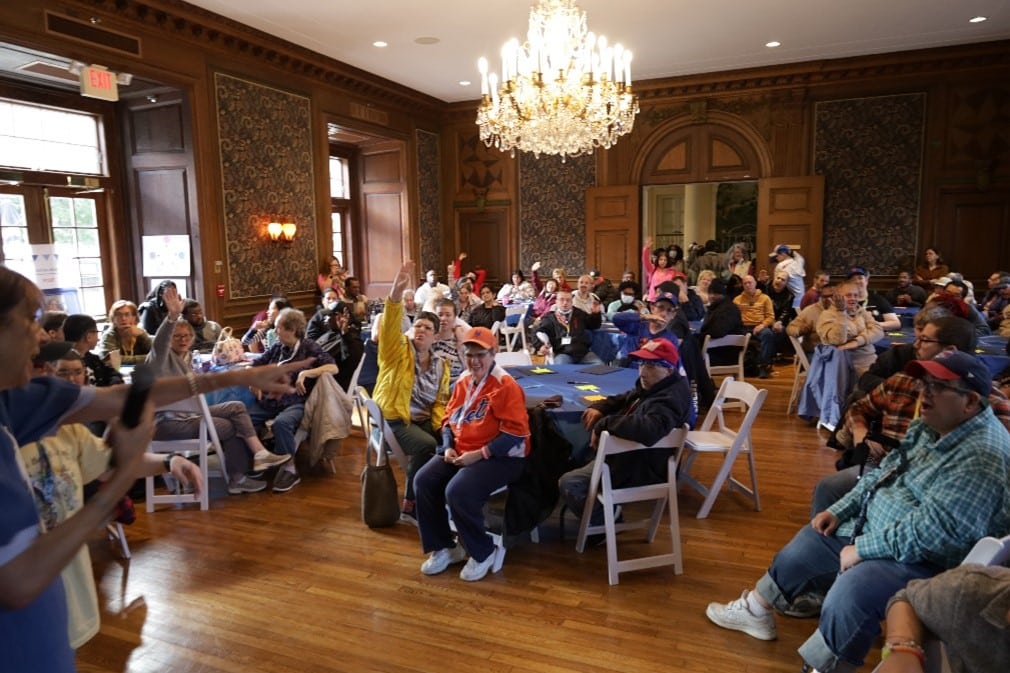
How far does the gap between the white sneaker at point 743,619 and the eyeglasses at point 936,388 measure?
1.18 m

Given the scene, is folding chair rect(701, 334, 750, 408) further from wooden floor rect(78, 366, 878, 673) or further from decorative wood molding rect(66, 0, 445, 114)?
decorative wood molding rect(66, 0, 445, 114)

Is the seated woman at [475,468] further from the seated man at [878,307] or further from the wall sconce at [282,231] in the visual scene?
the wall sconce at [282,231]

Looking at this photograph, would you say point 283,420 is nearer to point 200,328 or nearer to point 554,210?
point 200,328

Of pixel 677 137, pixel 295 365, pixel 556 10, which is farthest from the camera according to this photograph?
pixel 677 137

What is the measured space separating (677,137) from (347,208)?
575 cm

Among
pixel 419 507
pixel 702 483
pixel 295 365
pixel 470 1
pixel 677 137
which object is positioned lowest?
pixel 702 483

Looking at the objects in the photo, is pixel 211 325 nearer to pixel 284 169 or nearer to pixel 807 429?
pixel 284 169

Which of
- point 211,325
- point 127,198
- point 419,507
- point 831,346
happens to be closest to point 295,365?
point 419,507

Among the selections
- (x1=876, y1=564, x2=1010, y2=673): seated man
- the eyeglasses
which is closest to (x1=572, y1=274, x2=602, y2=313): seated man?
the eyeglasses

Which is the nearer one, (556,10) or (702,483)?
(702,483)

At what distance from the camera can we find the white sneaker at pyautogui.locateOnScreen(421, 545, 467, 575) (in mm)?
3422

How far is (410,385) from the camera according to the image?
416cm

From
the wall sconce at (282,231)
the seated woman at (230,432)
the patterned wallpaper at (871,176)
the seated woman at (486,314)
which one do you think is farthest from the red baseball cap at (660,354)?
→ the patterned wallpaper at (871,176)

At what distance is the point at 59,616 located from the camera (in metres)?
1.24
